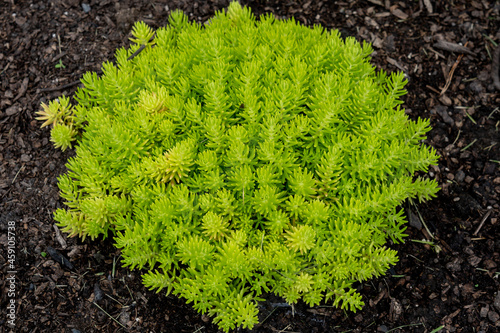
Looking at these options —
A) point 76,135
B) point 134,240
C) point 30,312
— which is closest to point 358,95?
point 134,240

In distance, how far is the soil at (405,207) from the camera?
311 centimetres

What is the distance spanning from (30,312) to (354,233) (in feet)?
7.69

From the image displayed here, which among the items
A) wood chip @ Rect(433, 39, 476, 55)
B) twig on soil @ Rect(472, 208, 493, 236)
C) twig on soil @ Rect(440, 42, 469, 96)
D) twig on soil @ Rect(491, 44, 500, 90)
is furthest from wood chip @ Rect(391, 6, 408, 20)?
twig on soil @ Rect(472, 208, 493, 236)

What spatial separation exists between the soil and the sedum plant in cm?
41

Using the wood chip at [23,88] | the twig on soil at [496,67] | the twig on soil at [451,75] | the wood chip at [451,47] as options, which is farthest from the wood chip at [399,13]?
the wood chip at [23,88]

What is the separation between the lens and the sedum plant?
8.84 ft

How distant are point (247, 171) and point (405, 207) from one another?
171 centimetres

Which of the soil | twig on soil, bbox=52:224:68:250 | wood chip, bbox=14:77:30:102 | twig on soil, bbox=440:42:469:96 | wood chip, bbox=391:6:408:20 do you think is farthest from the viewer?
wood chip, bbox=391:6:408:20

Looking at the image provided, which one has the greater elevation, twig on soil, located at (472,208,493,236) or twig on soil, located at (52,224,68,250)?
twig on soil, located at (52,224,68,250)

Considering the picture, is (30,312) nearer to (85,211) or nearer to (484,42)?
(85,211)

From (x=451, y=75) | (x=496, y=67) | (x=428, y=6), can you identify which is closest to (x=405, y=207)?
(x=451, y=75)

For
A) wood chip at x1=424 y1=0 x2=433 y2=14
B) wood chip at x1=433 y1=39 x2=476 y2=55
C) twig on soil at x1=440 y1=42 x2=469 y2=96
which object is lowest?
twig on soil at x1=440 y1=42 x2=469 y2=96

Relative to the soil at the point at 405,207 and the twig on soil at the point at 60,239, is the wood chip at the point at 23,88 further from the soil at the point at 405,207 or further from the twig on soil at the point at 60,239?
the twig on soil at the point at 60,239

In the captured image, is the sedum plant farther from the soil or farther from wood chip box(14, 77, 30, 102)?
wood chip box(14, 77, 30, 102)
